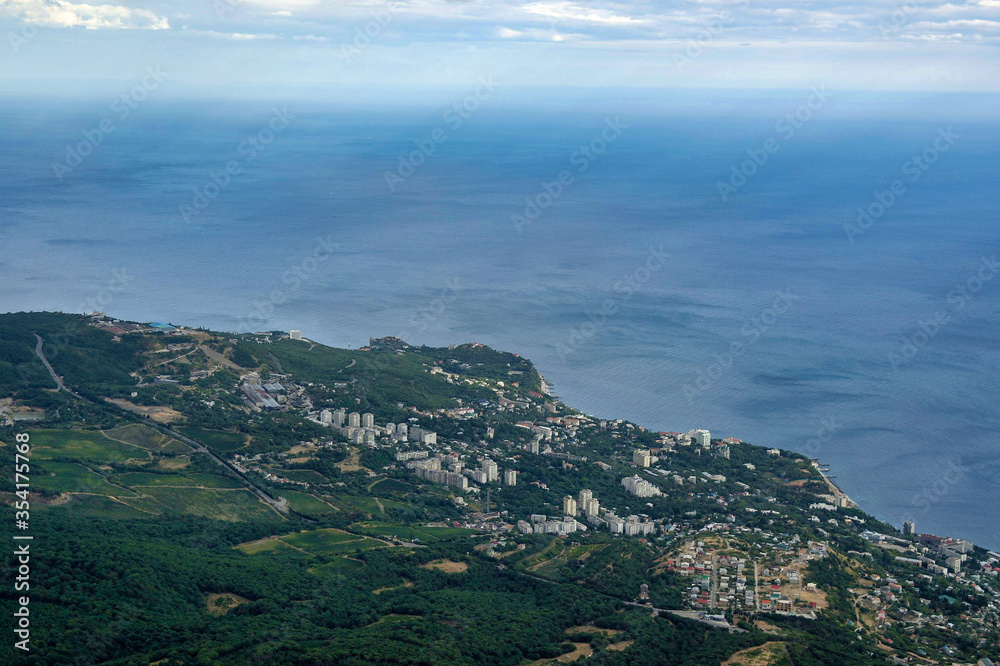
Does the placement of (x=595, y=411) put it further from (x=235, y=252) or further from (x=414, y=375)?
(x=235, y=252)

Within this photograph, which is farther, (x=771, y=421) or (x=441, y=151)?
(x=441, y=151)

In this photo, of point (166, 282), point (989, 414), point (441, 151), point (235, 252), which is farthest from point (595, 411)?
point (441, 151)

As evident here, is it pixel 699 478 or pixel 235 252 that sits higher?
pixel 235 252

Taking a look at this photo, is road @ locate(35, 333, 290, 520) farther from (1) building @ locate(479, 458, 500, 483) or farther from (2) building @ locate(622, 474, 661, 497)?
(2) building @ locate(622, 474, 661, 497)

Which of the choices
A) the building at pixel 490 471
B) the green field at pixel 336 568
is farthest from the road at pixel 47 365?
the green field at pixel 336 568

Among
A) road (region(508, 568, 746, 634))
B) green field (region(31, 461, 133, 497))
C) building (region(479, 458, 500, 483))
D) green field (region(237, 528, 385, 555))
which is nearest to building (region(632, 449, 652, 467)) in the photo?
building (region(479, 458, 500, 483))

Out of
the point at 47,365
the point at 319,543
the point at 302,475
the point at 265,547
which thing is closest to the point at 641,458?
the point at 302,475
